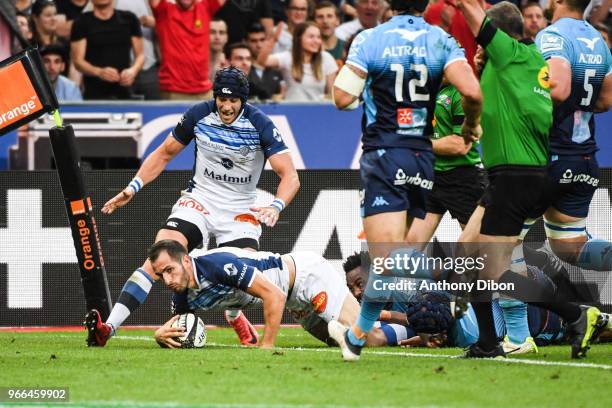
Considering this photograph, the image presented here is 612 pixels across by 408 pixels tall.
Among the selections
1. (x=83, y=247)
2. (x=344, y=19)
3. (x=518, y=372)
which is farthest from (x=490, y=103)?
(x=344, y=19)

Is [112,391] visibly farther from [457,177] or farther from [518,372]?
[457,177]

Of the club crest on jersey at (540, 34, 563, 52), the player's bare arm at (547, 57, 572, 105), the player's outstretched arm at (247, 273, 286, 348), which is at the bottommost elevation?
the player's outstretched arm at (247, 273, 286, 348)

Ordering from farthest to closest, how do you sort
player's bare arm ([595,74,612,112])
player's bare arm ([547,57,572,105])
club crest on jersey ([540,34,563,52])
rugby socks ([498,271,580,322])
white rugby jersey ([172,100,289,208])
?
white rugby jersey ([172,100,289,208])
player's bare arm ([595,74,612,112])
club crest on jersey ([540,34,563,52])
player's bare arm ([547,57,572,105])
rugby socks ([498,271,580,322])

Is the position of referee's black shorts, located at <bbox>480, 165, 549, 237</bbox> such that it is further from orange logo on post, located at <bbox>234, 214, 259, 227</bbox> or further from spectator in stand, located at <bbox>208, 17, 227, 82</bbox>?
spectator in stand, located at <bbox>208, 17, 227, 82</bbox>

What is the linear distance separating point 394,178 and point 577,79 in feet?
6.66

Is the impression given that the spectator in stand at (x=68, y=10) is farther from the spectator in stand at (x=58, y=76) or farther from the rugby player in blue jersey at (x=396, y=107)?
the rugby player in blue jersey at (x=396, y=107)

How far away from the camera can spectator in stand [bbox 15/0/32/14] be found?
1662cm

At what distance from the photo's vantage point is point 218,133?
35.1 feet

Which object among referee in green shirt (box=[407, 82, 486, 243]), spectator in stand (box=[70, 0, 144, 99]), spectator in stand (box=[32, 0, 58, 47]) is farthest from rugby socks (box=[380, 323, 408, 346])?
spectator in stand (box=[32, 0, 58, 47])

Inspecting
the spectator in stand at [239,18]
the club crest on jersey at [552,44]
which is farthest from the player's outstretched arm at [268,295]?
the spectator in stand at [239,18]

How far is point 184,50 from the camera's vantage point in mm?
15773

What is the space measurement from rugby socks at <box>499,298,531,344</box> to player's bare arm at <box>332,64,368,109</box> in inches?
84.9

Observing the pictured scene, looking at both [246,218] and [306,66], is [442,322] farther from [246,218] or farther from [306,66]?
[306,66]

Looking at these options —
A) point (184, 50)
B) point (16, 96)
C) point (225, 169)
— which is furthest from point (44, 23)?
point (225, 169)
